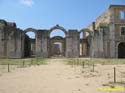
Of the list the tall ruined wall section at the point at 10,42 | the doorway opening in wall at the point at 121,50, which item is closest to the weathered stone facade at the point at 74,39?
the tall ruined wall section at the point at 10,42

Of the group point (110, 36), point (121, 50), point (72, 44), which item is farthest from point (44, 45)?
point (121, 50)

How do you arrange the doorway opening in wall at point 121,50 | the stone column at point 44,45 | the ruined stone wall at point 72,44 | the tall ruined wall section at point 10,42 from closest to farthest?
the tall ruined wall section at point 10,42, the stone column at point 44,45, the ruined stone wall at point 72,44, the doorway opening in wall at point 121,50

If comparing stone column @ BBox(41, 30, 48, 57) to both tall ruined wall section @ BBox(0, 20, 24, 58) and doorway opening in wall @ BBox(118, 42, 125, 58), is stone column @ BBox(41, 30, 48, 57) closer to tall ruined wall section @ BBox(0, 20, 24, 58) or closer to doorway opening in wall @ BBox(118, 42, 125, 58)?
tall ruined wall section @ BBox(0, 20, 24, 58)

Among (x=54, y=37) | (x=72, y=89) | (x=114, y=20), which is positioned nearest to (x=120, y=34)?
(x=114, y=20)

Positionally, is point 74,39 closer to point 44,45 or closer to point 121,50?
point 44,45

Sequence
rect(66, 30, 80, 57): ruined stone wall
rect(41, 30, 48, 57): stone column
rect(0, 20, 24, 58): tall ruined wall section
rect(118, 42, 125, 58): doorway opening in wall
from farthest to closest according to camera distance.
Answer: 1. rect(118, 42, 125, 58): doorway opening in wall
2. rect(66, 30, 80, 57): ruined stone wall
3. rect(41, 30, 48, 57): stone column
4. rect(0, 20, 24, 58): tall ruined wall section

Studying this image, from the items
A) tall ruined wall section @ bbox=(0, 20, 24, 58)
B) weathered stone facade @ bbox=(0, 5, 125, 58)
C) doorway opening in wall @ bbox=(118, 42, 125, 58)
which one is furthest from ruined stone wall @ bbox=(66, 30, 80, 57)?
doorway opening in wall @ bbox=(118, 42, 125, 58)

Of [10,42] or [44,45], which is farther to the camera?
[44,45]

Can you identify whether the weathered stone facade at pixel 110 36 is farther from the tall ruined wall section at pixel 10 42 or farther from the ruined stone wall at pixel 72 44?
the tall ruined wall section at pixel 10 42

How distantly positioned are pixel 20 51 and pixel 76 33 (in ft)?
34.4

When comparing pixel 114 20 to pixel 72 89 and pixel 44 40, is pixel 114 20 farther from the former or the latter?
pixel 72 89

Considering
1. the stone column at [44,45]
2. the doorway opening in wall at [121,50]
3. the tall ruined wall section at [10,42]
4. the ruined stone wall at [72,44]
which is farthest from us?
the doorway opening in wall at [121,50]

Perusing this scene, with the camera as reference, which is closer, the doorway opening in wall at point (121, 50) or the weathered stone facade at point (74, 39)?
the weathered stone facade at point (74, 39)

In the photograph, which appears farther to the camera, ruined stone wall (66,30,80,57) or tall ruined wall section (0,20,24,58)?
ruined stone wall (66,30,80,57)
